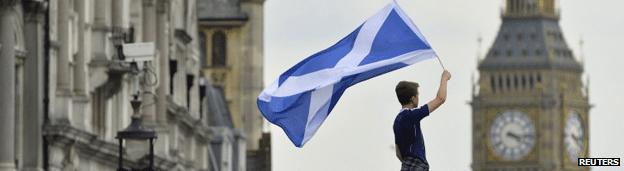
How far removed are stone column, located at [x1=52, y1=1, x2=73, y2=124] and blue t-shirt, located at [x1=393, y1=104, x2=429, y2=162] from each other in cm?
2188

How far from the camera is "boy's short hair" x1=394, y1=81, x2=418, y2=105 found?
102 ft

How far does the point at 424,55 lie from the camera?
3275cm

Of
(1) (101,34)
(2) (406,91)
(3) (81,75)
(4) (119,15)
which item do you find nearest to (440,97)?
(2) (406,91)

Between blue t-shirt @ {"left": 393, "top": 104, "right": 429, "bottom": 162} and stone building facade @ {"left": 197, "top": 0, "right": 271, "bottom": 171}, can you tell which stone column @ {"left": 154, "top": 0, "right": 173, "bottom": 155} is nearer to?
blue t-shirt @ {"left": 393, "top": 104, "right": 429, "bottom": 162}

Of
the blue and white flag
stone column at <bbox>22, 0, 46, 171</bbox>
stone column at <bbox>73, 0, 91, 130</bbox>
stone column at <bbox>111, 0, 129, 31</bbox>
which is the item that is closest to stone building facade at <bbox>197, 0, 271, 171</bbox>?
stone column at <bbox>111, 0, 129, 31</bbox>

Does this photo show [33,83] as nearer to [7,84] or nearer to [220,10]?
[7,84]

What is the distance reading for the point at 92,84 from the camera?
5703 cm

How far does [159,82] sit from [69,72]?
11.5 m

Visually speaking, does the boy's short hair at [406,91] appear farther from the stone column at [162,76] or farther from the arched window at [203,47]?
the arched window at [203,47]

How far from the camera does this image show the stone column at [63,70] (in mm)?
52719

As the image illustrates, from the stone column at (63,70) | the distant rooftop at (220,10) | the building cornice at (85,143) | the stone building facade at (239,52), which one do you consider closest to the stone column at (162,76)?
the building cornice at (85,143)

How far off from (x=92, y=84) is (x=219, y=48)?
54607mm

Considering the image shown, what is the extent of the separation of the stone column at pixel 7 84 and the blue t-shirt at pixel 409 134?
17876mm

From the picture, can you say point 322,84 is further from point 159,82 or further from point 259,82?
point 259,82
